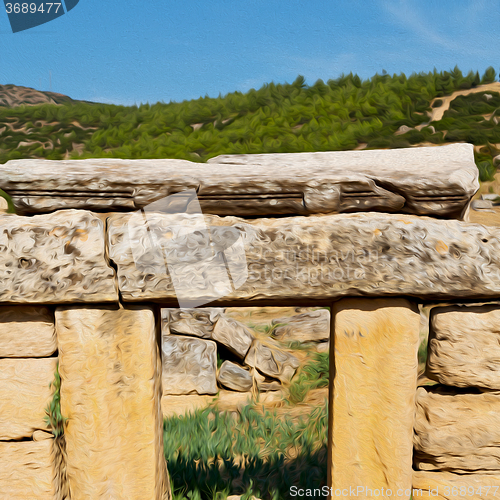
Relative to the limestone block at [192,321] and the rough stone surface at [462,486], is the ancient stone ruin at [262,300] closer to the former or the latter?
the rough stone surface at [462,486]

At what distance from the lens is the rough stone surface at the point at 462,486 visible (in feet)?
7.36

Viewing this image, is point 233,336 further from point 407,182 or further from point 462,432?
point 407,182

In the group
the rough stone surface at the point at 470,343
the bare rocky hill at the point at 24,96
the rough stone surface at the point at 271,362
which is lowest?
the rough stone surface at the point at 271,362

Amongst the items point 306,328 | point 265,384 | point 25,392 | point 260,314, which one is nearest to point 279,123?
point 260,314

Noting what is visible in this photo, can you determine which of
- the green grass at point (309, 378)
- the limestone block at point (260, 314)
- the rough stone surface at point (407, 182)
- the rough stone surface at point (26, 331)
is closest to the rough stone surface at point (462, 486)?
the rough stone surface at point (407, 182)

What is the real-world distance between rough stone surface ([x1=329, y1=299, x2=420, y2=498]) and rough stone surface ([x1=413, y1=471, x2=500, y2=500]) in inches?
6.0

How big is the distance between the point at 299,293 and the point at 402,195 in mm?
667

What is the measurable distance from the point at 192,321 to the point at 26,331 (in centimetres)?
371

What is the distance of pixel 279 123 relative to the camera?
13.8 meters

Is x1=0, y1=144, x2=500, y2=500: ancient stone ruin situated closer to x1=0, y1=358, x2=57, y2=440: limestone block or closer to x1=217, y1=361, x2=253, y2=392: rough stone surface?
x1=0, y1=358, x2=57, y2=440: limestone block

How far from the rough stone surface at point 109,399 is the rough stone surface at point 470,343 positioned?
143cm

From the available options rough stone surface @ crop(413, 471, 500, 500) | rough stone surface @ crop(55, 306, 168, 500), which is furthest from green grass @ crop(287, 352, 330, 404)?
rough stone surface @ crop(55, 306, 168, 500)

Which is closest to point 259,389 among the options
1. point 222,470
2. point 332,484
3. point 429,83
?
point 222,470

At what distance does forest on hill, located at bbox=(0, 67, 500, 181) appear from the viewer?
11961 mm
